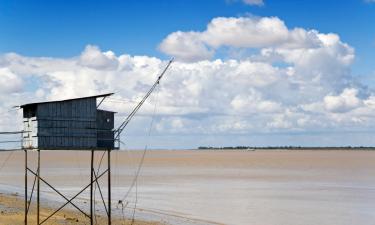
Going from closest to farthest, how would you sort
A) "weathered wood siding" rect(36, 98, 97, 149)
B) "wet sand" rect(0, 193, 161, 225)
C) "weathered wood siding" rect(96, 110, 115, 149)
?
"weathered wood siding" rect(36, 98, 97, 149)
"weathered wood siding" rect(96, 110, 115, 149)
"wet sand" rect(0, 193, 161, 225)

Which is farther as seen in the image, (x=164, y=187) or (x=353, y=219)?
(x=164, y=187)

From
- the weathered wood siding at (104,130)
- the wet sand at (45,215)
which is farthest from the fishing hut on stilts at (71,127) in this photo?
the wet sand at (45,215)

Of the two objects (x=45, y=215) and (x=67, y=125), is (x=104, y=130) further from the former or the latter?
(x=45, y=215)

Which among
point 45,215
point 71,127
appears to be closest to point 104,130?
point 71,127

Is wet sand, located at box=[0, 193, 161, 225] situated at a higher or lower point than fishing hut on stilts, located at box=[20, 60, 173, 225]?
lower

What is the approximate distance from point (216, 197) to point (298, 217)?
12.3m

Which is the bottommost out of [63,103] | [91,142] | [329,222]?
[329,222]

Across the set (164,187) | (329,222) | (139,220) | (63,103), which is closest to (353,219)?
(329,222)

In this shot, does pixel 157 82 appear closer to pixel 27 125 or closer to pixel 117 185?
pixel 27 125

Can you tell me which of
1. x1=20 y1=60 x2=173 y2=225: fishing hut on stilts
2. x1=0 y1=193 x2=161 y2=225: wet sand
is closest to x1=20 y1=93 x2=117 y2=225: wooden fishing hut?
x1=20 y1=60 x2=173 y2=225: fishing hut on stilts

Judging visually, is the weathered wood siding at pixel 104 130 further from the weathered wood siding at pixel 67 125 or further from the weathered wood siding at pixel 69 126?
the weathered wood siding at pixel 67 125

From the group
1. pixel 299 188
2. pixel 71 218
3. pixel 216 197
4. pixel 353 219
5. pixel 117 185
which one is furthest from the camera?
pixel 117 185

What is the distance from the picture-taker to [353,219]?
35531mm

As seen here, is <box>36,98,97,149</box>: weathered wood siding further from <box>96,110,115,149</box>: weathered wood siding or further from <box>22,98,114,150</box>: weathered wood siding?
<box>96,110,115,149</box>: weathered wood siding
